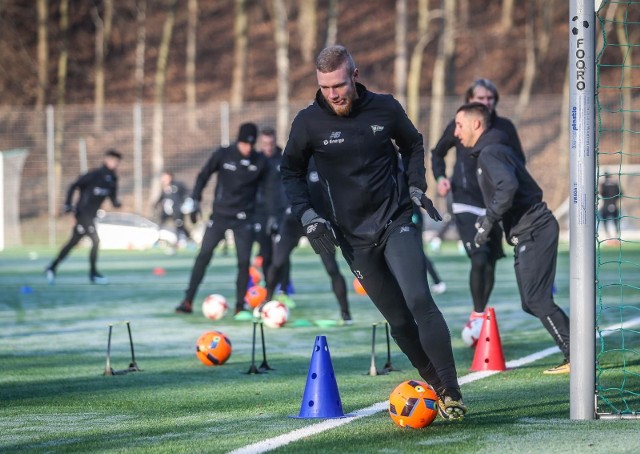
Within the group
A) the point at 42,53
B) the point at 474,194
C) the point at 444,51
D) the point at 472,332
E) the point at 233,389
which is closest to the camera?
the point at 233,389

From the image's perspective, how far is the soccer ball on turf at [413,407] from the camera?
6.50 meters

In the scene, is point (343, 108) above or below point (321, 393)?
above

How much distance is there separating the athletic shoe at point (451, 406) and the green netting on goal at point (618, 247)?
829 millimetres

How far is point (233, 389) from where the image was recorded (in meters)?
8.45

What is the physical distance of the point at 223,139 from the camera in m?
34.9

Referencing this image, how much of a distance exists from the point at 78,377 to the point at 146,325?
158 inches

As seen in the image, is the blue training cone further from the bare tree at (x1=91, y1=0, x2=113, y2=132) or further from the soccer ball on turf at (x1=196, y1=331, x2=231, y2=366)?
the bare tree at (x1=91, y1=0, x2=113, y2=132)

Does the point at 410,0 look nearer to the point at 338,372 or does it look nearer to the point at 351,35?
the point at 351,35

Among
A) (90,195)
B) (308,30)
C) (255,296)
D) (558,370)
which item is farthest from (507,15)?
(558,370)

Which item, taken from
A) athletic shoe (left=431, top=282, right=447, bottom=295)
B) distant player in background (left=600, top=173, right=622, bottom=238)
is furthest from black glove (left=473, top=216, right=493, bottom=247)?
distant player in background (left=600, top=173, right=622, bottom=238)

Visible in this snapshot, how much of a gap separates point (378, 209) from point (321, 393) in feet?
3.55

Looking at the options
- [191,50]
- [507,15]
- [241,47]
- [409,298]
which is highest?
[507,15]

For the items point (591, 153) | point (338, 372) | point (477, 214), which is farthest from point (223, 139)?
point (591, 153)

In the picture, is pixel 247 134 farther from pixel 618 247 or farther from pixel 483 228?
pixel 618 247
